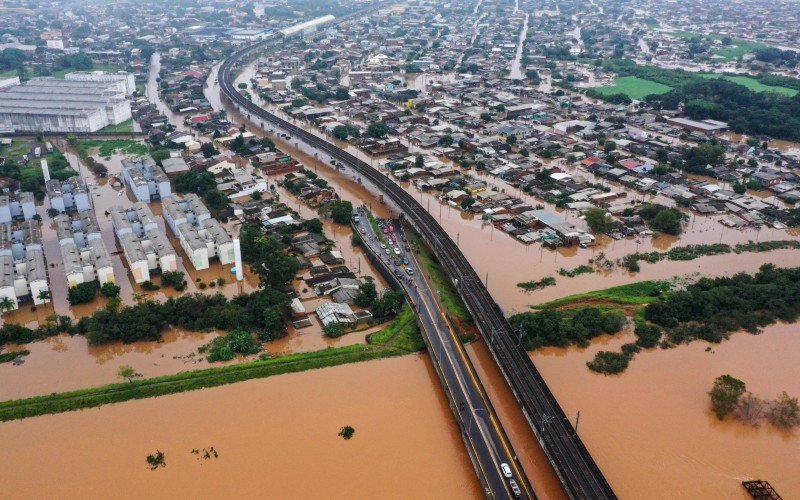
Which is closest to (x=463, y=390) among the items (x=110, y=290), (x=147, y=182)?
(x=110, y=290)

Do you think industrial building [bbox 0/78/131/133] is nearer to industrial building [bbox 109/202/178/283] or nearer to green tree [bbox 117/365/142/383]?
industrial building [bbox 109/202/178/283]

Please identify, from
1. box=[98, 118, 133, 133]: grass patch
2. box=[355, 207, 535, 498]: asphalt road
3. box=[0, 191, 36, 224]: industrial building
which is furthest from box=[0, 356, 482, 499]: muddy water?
box=[98, 118, 133, 133]: grass patch

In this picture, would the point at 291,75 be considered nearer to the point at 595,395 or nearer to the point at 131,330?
the point at 131,330

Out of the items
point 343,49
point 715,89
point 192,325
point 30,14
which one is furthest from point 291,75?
point 30,14

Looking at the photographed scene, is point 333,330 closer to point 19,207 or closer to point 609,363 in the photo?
point 609,363

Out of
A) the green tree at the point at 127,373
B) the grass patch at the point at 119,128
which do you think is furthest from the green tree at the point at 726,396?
the grass patch at the point at 119,128
